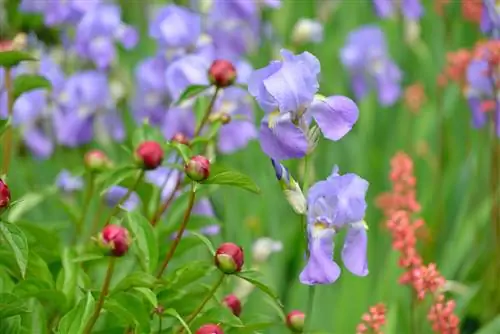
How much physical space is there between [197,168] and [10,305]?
0.83ft

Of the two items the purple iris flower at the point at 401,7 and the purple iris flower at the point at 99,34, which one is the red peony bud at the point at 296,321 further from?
the purple iris flower at the point at 401,7

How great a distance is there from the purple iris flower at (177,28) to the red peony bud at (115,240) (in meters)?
0.91

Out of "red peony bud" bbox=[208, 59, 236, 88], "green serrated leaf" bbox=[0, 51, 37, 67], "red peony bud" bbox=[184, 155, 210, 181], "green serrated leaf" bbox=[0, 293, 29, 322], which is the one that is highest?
"green serrated leaf" bbox=[0, 51, 37, 67]

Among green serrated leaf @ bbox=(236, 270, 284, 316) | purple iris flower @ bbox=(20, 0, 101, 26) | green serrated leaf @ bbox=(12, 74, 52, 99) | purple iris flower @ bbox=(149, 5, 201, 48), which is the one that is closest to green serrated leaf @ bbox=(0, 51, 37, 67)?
green serrated leaf @ bbox=(12, 74, 52, 99)

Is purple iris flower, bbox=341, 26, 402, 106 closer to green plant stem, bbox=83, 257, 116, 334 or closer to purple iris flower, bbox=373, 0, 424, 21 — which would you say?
purple iris flower, bbox=373, 0, 424, 21

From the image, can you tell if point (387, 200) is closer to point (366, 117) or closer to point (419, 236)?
point (419, 236)

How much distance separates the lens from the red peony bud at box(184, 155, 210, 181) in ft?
3.42

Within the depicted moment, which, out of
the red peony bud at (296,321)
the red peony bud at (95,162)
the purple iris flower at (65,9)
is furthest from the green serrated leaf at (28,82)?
the purple iris flower at (65,9)

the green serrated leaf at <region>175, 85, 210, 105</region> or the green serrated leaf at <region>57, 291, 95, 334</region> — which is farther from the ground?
the green serrated leaf at <region>175, 85, 210, 105</region>

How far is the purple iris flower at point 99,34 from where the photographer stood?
2.09 meters

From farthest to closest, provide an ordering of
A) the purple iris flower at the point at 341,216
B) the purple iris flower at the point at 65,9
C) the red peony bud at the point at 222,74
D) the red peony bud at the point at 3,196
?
the purple iris flower at the point at 65,9 < the red peony bud at the point at 222,74 < the purple iris flower at the point at 341,216 < the red peony bud at the point at 3,196

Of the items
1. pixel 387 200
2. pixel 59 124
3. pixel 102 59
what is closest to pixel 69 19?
pixel 102 59

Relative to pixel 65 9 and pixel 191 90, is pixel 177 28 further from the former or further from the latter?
pixel 191 90

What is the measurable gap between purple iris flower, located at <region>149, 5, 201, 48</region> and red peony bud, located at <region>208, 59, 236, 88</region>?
644 millimetres
